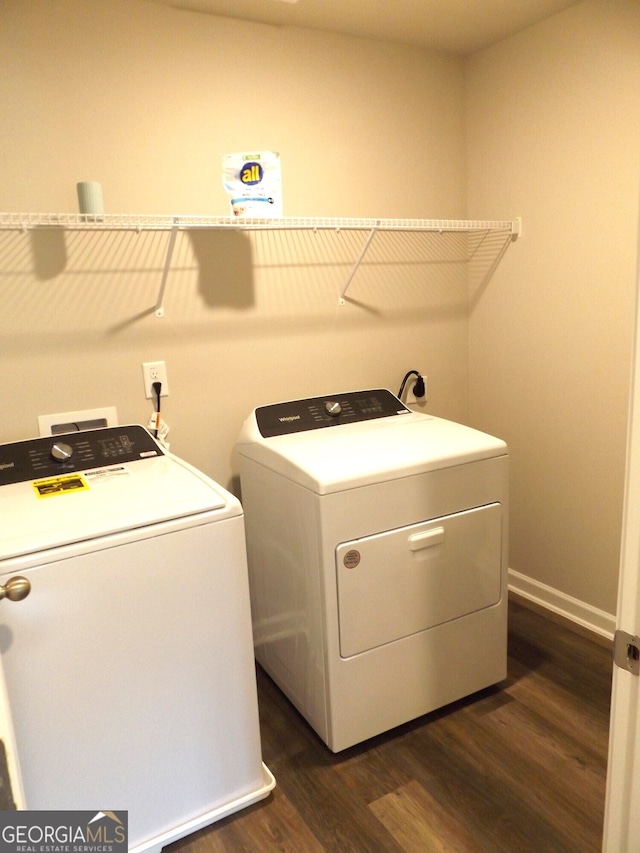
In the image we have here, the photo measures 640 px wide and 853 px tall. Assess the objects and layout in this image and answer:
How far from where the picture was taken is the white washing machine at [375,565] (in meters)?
1.69

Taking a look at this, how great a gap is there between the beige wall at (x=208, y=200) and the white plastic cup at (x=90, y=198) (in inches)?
5.3

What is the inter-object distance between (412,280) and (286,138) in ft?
2.39

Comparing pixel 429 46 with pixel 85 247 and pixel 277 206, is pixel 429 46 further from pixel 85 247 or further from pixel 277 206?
pixel 85 247

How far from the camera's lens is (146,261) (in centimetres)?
197

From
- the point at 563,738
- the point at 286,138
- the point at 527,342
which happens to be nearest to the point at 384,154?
the point at 286,138

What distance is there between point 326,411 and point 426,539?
628 millimetres

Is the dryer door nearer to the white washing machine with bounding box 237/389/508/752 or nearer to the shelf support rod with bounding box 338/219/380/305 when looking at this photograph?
the white washing machine with bounding box 237/389/508/752

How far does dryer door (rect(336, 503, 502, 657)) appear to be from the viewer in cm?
170

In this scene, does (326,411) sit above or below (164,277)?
below

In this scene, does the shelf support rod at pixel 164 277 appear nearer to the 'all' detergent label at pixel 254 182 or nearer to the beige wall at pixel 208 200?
the beige wall at pixel 208 200

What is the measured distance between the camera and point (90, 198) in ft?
5.65

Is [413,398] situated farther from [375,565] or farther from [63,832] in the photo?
[63,832]

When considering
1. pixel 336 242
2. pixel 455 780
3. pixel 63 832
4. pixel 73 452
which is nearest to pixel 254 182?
pixel 336 242

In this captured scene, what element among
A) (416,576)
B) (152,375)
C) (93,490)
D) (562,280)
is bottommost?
(416,576)
